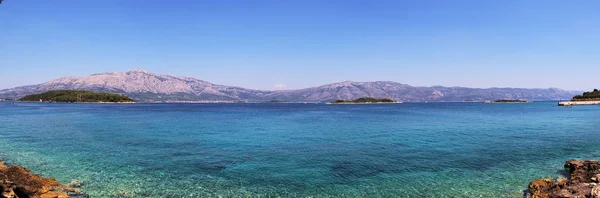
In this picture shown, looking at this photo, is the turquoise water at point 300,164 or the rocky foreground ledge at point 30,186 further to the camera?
the turquoise water at point 300,164

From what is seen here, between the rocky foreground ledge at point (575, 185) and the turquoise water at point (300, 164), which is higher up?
the rocky foreground ledge at point (575, 185)

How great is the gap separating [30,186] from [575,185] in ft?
137

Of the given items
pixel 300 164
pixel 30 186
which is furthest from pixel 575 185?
pixel 30 186

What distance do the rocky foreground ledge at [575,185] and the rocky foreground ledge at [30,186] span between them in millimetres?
35345

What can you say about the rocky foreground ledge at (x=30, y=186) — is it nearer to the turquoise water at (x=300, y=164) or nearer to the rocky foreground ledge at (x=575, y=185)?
the turquoise water at (x=300, y=164)

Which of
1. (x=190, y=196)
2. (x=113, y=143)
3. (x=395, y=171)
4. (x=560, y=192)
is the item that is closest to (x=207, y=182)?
(x=190, y=196)

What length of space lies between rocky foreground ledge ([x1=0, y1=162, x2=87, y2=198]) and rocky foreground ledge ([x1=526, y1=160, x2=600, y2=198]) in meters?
35.3

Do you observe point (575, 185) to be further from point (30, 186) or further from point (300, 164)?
point (30, 186)

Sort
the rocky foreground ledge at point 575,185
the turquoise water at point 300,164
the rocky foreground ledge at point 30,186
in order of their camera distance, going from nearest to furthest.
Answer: the rocky foreground ledge at point 30,186 < the rocky foreground ledge at point 575,185 < the turquoise water at point 300,164

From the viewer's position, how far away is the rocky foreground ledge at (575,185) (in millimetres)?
20500

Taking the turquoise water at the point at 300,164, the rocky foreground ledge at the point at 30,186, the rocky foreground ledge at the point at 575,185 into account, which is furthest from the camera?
the turquoise water at the point at 300,164

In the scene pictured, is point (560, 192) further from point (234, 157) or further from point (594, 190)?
point (234, 157)

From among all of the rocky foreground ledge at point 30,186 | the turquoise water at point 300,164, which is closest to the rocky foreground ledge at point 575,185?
the turquoise water at point 300,164

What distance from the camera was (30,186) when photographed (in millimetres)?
23375
